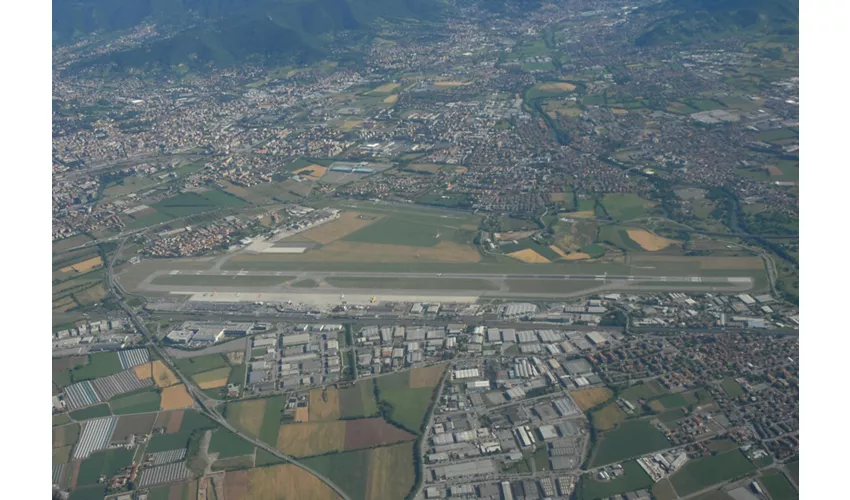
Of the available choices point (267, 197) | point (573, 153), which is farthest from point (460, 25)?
point (267, 197)

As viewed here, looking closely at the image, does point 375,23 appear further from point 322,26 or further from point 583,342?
point 583,342

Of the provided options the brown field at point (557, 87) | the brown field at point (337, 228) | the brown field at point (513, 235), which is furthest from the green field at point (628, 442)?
the brown field at point (557, 87)

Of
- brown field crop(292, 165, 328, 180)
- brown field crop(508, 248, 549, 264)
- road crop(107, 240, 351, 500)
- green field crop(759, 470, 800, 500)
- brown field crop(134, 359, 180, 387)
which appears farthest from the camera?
brown field crop(292, 165, 328, 180)

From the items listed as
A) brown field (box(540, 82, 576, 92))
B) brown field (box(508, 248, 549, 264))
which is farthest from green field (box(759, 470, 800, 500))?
brown field (box(540, 82, 576, 92))

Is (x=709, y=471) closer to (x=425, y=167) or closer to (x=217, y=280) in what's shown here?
(x=217, y=280)

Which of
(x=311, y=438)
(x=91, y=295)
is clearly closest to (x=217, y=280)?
(x=91, y=295)

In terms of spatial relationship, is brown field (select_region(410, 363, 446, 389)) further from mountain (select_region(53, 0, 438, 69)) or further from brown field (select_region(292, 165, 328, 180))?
mountain (select_region(53, 0, 438, 69))

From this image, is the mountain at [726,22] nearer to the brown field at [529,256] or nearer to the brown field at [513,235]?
the brown field at [513,235]
